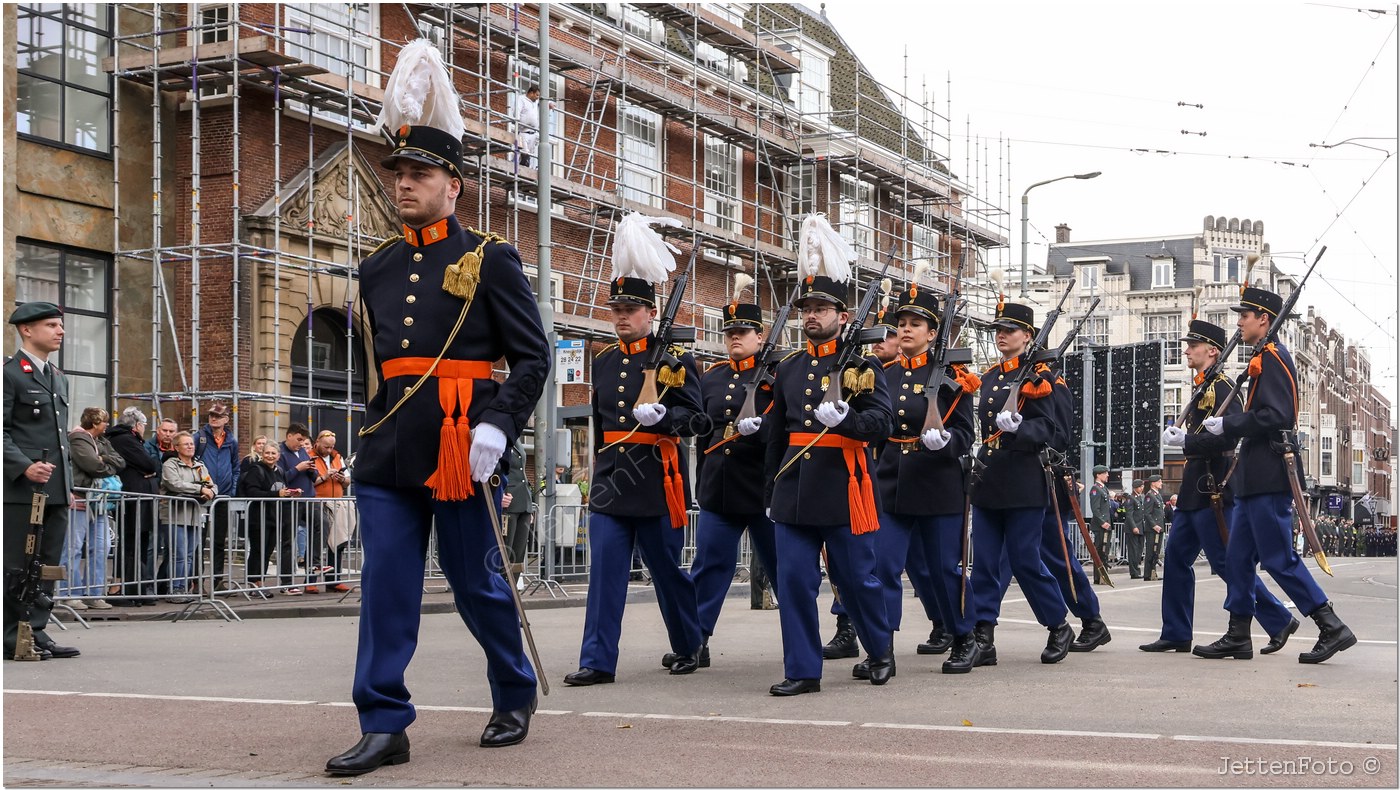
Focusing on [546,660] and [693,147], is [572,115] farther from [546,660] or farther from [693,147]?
[546,660]

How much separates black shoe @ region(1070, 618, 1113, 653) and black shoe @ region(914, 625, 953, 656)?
2.81ft

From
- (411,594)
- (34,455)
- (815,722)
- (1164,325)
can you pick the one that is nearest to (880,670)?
(815,722)

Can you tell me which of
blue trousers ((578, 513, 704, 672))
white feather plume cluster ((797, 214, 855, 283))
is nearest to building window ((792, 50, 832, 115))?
white feather plume cluster ((797, 214, 855, 283))

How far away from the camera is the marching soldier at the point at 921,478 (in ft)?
33.8

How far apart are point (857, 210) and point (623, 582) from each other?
3084 centimetres

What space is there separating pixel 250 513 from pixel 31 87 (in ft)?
29.8

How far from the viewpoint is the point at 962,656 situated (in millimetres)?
9914

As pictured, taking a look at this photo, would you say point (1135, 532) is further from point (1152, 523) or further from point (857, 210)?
point (857, 210)

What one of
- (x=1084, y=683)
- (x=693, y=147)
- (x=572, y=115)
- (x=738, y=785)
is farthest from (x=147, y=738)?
(x=693, y=147)

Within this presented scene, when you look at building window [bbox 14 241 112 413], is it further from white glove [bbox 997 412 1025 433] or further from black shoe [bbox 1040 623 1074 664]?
black shoe [bbox 1040 623 1074 664]

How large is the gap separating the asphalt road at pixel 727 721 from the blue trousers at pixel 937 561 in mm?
430

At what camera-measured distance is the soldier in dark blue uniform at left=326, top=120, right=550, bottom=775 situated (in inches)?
249

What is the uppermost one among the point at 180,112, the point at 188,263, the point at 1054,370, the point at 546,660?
the point at 180,112

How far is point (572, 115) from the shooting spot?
98.6 ft
